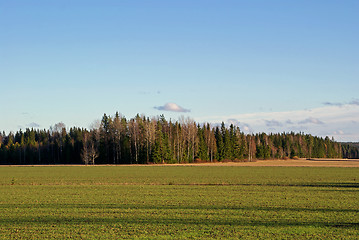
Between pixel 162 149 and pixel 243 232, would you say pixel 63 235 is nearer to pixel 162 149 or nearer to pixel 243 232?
pixel 243 232

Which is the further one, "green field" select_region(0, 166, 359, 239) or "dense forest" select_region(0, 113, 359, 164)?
"dense forest" select_region(0, 113, 359, 164)

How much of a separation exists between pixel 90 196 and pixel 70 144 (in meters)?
119

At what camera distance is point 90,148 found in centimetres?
12838

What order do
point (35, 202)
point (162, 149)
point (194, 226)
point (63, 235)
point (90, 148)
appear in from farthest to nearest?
point (90, 148)
point (162, 149)
point (35, 202)
point (194, 226)
point (63, 235)

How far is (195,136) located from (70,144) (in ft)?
148

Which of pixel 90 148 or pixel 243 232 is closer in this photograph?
pixel 243 232

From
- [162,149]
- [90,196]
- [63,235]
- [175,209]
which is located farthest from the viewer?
[162,149]

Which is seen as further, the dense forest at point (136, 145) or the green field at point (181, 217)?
the dense forest at point (136, 145)

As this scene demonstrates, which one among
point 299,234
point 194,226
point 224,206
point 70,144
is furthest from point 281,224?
point 70,144

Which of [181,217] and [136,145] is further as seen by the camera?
[136,145]

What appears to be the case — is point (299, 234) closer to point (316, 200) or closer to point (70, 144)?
point (316, 200)

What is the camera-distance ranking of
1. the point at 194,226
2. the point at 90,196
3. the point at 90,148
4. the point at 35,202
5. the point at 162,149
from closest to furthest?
the point at 194,226 → the point at 35,202 → the point at 90,196 → the point at 162,149 → the point at 90,148

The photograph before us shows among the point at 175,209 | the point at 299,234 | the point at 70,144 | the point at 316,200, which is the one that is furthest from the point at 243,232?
the point at 70,144

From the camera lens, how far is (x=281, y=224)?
17.3 m
